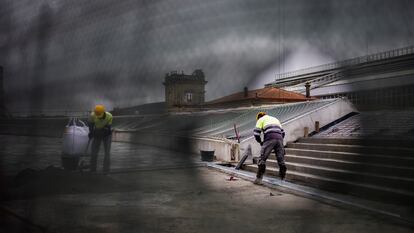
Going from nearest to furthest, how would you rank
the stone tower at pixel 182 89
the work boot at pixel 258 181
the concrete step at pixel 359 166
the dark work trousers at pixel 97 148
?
1. the stone tower at pixel 182 89
2. the concrete step at pixel 359 166
3. the dark work trousers at pixel 97 148
4. the work boot at pixel 258 181

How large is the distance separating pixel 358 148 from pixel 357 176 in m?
0.91

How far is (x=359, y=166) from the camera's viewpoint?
3.36 metres

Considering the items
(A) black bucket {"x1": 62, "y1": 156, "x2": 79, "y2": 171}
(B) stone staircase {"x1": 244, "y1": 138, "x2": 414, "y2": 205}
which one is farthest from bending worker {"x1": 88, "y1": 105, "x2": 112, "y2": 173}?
(B) stone staircase {"x1": 244, "y1": 138, "x2": 414, "y2": 205}

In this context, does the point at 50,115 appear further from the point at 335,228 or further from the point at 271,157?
the point at 271,157

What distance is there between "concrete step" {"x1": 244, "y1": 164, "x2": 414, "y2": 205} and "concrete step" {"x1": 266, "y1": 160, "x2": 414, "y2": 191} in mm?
55

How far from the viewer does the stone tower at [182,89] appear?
1717 mm

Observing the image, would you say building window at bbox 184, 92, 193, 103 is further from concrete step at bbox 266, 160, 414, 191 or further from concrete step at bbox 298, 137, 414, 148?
concrete step at bbox 298, 137, 414, 148

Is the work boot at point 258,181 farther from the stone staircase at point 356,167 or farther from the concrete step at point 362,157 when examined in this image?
the concrete step at point 362,157

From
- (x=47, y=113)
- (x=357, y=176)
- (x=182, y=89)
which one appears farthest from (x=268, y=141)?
(x=47, y=113)

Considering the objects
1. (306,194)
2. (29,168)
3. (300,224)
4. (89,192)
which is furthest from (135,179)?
(300,224)

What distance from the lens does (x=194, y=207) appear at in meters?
2.37

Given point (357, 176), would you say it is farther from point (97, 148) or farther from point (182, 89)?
point (97, 148)

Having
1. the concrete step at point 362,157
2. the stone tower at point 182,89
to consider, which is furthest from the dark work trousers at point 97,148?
the concrete step at point 362,157

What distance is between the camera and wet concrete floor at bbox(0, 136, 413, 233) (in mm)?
1909
